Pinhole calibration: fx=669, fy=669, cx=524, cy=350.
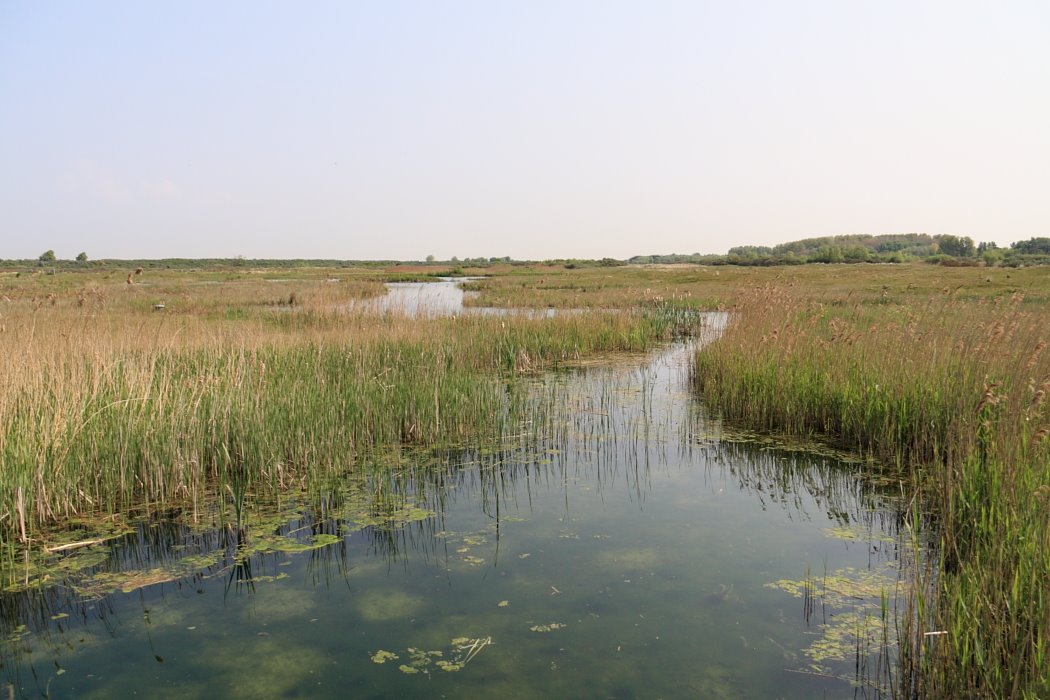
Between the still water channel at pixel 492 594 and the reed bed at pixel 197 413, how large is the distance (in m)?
0.48

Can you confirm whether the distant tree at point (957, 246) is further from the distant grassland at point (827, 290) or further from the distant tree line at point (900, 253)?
the distant grassland at point (827, 290)

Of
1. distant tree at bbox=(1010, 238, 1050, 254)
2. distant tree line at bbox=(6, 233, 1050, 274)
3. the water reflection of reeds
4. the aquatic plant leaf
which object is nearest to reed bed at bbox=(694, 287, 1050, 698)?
the water reflection of reeds

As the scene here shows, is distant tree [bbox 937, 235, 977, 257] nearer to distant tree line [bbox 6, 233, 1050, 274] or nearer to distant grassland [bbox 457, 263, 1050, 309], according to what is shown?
distant tree line [bbox 6, 233, 1050, 274]

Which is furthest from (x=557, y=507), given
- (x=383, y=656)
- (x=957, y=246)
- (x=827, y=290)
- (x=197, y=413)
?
(x=957, y=246)

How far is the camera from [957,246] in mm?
67312

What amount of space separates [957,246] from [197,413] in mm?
77826

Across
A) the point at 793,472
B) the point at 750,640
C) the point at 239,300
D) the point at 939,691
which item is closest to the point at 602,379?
the point at 793,472

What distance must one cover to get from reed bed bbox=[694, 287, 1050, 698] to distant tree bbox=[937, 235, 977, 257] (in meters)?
65.6

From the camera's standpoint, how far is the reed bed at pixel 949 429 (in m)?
2.70

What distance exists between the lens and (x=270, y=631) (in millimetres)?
3492

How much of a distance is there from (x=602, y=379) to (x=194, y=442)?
20.6ft

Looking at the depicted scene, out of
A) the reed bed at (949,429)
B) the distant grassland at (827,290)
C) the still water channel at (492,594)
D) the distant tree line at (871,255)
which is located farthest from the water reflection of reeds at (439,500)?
the distant tree line at (871,255)

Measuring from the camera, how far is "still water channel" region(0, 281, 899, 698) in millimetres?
3088

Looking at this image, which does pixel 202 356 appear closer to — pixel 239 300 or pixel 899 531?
pixel 899 531
